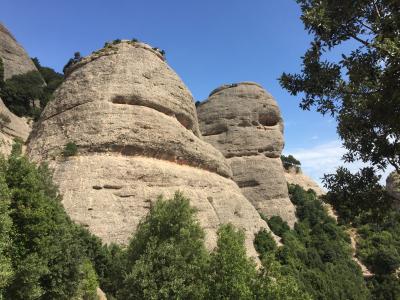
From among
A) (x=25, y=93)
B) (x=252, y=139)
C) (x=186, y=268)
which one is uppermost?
(x=25, y=93)

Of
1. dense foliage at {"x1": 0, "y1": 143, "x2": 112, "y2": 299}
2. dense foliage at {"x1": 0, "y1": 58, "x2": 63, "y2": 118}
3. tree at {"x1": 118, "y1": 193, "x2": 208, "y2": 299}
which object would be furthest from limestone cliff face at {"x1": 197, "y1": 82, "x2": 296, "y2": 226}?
dense foliage at {"x1": 0, "y1": 143, "x2": 112, "y2": 299}

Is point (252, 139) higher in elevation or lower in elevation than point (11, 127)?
higher

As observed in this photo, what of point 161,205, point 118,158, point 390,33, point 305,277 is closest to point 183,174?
point 118,158

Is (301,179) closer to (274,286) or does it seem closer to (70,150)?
(70,150)

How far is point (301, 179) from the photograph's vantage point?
226ft

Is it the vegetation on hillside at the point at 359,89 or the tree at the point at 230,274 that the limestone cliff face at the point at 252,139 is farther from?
the vegetation on hillside at the point at 359,89

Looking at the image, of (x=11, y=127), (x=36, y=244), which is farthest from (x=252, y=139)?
(x=36, y=244)

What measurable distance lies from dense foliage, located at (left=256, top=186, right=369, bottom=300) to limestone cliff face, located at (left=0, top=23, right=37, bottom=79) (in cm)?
3904

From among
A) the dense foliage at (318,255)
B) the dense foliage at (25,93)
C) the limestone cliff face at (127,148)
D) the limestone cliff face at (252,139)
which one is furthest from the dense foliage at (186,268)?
the dense foliage at (25,93)

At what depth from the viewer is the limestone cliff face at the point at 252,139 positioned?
4300cm

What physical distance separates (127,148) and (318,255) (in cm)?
2295

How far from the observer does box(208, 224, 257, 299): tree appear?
44.0 feet

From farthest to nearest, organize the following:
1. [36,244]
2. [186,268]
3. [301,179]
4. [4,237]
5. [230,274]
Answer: [301,179], [186,268], [36,244], [230,274], [4,237]

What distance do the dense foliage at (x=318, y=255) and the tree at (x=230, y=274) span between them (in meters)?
13.4
